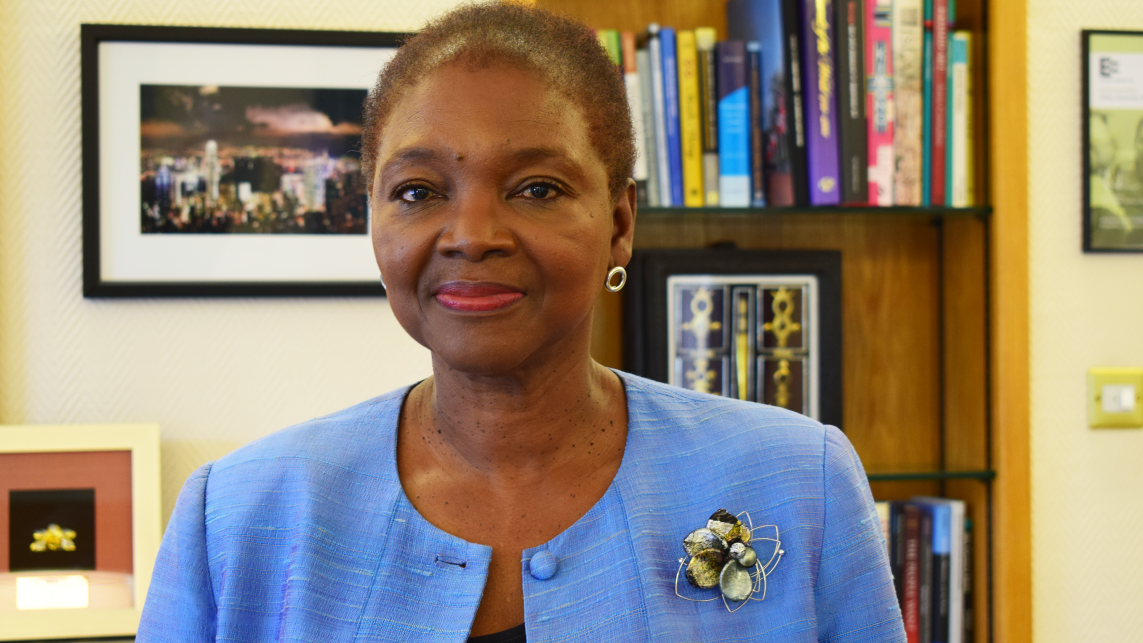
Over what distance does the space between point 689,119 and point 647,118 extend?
0.07 metres

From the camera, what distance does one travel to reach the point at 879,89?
153cm

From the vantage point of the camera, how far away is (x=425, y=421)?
2.84ft

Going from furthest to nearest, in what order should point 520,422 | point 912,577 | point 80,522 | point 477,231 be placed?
1. point 912,577
2. point 80,522
3. point 520,422
4. point 477,231

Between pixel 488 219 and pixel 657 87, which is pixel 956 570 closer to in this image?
pixel 657 87

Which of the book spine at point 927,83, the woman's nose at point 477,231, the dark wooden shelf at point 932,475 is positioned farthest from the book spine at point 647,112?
the woman's nose at point 477,231

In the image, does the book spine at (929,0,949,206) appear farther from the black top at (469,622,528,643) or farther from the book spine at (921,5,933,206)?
the black top at (469,622,528,643)

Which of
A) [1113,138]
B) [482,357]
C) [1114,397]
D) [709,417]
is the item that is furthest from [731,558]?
[1113,138]

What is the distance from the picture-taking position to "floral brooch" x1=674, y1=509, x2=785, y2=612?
0.76 meters

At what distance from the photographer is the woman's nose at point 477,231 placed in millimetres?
692

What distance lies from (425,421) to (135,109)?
0.79 metres

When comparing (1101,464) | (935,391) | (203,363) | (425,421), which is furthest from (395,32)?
(1101,464)

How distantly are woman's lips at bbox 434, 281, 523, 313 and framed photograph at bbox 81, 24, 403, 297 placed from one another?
701mm

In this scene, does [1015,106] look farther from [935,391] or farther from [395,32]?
[395,32]

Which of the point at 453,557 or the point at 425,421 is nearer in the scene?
the point at 453,557
